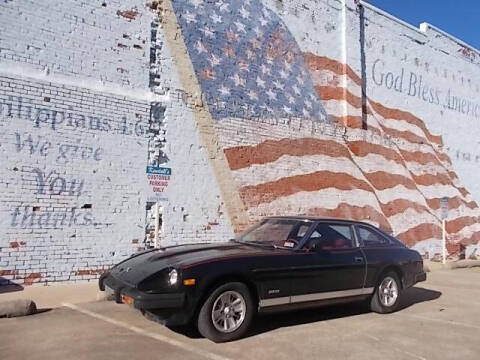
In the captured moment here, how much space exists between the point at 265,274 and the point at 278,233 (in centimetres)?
113

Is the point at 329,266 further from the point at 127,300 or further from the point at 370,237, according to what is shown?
the point at 127,300

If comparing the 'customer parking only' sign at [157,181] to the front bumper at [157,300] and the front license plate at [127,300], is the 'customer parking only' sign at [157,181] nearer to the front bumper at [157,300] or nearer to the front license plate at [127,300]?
the front license plate at [127,300]

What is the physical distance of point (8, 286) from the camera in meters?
8.80

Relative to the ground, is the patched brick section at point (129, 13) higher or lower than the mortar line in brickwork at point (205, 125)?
higher

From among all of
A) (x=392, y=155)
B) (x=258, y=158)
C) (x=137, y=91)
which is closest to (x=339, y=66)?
(x=392, y=155)

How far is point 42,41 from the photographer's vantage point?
31.8 ft

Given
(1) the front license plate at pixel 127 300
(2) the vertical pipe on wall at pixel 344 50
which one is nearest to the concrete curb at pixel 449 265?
(2) the vertical pipe on wall at pixel 344 50

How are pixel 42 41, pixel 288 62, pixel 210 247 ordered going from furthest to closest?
1. pixel 288 62
2. pixel 42 41
3. pixel 210 247

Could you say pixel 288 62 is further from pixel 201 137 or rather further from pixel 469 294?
pixel 469 294

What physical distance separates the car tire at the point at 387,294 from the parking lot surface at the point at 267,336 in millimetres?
155

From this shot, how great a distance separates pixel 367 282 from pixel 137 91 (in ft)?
19.9

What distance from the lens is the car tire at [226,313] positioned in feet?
18.9

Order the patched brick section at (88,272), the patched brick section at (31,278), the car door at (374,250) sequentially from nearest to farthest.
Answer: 1. the car door at (374,250)
2. the patched brick section at (31,278)
3. the patched brick section at (88,272)

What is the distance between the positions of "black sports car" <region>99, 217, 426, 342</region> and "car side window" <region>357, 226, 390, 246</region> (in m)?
0.02
